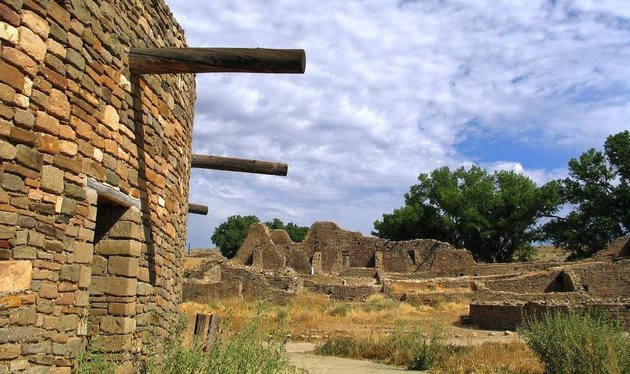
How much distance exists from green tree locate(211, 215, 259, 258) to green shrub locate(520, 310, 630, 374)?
58.7m

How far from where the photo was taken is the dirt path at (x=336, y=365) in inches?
381

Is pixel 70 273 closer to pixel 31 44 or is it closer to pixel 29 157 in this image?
pixel 29 157

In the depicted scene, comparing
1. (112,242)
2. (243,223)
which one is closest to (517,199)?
(243,223)

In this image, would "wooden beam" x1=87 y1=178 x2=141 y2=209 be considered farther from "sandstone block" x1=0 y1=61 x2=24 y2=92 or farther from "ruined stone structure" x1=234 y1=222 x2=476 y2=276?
"ruined stone structure" x1=234 y1=222 x2=476 y2=276

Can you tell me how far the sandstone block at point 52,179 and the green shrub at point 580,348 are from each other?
6622mm

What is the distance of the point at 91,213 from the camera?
4.91m

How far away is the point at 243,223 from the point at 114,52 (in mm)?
63703

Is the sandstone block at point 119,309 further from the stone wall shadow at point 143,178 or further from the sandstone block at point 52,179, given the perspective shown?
the sandstone block at point 52,179

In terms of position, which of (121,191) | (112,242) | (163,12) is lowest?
(112,242)

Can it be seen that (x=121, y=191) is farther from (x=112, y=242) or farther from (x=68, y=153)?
(x=68, y=153)

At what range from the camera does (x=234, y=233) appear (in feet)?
220

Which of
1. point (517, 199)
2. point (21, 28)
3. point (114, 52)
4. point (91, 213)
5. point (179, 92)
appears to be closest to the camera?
point (21, 28)

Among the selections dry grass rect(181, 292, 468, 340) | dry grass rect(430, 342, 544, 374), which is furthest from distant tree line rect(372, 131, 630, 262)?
dry grass rect(430, 342, 544, 374)

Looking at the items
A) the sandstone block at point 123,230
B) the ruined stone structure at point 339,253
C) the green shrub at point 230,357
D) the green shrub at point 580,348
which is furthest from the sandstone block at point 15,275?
the ruined stone structure at point 339,253
